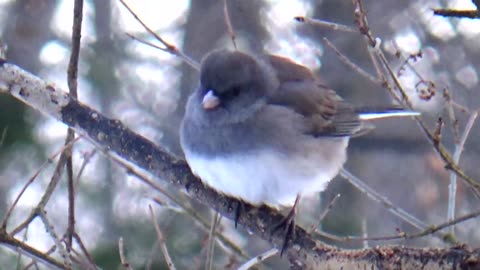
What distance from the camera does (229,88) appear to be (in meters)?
3.36

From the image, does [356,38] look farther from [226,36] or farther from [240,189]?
[240,189]

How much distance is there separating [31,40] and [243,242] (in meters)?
2.30

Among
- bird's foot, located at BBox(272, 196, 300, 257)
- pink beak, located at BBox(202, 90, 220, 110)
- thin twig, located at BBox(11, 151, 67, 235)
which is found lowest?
bird's foot, located at BBox(272, 196, 300, 257)

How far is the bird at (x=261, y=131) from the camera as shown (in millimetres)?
3115

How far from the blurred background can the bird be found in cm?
203

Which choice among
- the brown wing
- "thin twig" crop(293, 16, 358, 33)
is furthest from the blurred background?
"thin twig" crop(293, 16, 358, 33)

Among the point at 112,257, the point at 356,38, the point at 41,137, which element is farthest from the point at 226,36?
the point at 112,257

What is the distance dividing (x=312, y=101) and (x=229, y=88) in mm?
427

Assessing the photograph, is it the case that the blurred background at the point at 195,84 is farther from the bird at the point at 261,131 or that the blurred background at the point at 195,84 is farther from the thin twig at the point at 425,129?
the thin twig at the point at 425,129

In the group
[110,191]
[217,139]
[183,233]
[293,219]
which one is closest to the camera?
[293,219]

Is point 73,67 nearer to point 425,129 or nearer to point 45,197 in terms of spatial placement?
point 45,197

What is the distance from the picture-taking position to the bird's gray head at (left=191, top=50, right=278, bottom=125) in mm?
3281

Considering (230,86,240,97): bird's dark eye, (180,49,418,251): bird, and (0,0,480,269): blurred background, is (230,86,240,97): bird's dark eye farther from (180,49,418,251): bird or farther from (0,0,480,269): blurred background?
(0,0,480,269): blurred background

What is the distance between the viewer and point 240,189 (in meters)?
3.08
